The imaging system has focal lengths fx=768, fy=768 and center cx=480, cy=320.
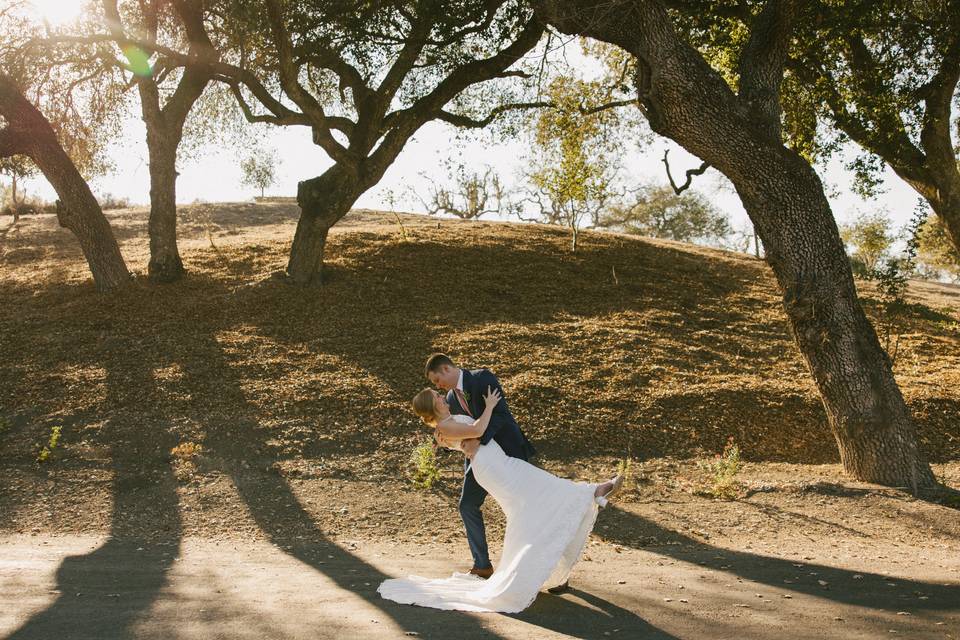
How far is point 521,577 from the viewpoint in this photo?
215 inches

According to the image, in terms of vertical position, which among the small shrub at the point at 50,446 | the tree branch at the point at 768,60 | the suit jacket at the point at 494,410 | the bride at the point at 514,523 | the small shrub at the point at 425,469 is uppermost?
the tree branch at the point at 768,60

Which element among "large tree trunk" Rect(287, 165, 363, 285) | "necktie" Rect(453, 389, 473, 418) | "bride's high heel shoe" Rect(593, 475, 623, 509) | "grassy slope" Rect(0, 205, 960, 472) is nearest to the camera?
"bride's high heel shoe" Rect(593, 475, 623, 509)

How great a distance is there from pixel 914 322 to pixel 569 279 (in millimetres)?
8257

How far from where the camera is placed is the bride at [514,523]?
5492 millimetres

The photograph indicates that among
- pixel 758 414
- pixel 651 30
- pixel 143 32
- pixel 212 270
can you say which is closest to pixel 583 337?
pixel 758 414

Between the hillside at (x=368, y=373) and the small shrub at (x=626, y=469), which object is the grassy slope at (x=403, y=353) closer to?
the hillside at (x=368, y=373)

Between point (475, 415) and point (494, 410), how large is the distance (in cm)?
16

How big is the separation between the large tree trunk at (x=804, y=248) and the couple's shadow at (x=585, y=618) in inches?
197

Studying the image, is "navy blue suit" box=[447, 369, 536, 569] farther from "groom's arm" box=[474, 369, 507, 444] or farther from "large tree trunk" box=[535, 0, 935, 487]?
"large tree trunk" box=[535, 0, 935, 487]

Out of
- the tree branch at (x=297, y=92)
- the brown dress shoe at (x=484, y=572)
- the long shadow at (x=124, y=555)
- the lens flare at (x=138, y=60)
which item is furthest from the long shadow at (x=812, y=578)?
the lens flare at (x=138, y=60)

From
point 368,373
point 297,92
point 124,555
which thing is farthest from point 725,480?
point 297,92

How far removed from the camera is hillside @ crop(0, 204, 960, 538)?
9.66m

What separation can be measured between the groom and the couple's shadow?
0.65 metres

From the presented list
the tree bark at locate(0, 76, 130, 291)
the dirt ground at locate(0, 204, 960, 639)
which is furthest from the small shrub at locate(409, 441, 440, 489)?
the tree bark at locate(0, 76, 130, 291)
